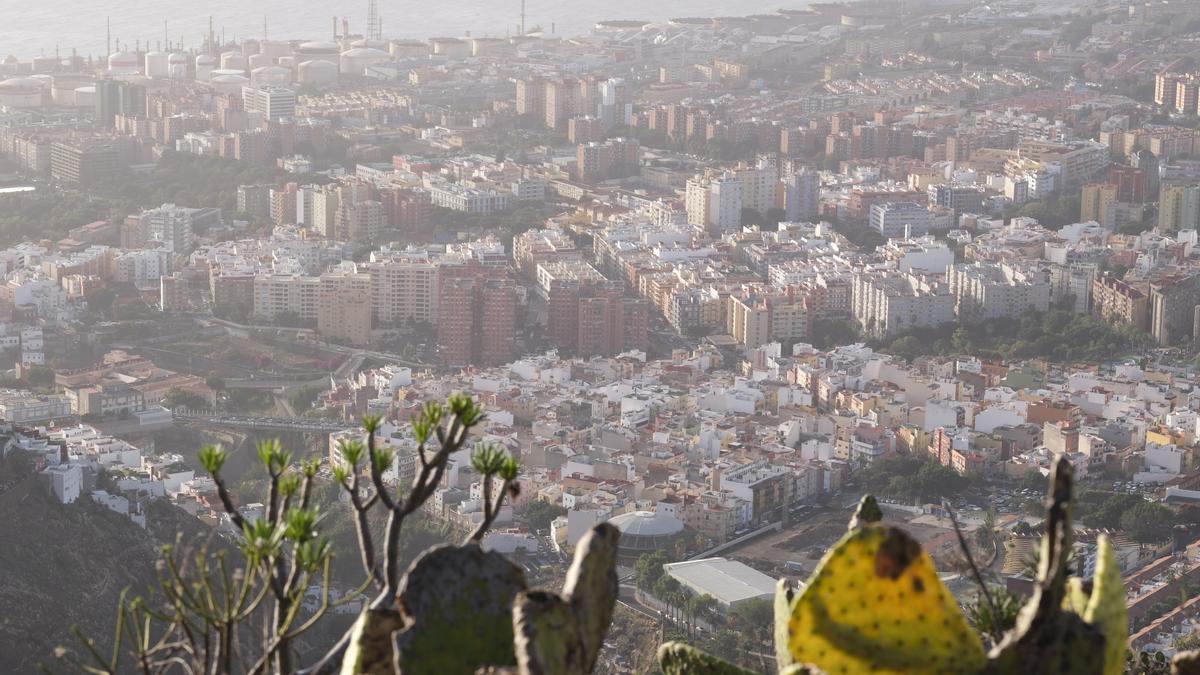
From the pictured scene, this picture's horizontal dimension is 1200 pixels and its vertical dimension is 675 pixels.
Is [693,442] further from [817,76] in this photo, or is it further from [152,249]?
[817,76]

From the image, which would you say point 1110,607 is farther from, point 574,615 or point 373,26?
point 373,26

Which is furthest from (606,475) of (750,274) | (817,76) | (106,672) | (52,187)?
(817,76)

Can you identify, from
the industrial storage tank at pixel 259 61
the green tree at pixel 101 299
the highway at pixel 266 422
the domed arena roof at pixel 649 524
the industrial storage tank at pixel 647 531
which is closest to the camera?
the industrial storage tank at pixel 647 531

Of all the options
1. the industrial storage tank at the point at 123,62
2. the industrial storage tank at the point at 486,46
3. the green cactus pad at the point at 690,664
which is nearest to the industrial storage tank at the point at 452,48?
the industrial storage tank at the point at 486,46

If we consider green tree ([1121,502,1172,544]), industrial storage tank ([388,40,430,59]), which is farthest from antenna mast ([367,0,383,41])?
green tree ([1121,502,1172,544])

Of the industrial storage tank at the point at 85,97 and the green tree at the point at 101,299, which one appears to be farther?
the industrial storage tank at the point at 85,97

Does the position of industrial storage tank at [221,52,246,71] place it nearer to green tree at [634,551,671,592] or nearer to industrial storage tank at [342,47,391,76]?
industrial storage tank at [342,47,391,76]

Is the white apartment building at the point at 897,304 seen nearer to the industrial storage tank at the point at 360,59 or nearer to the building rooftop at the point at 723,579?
the building rooftop at the point at 723,579
